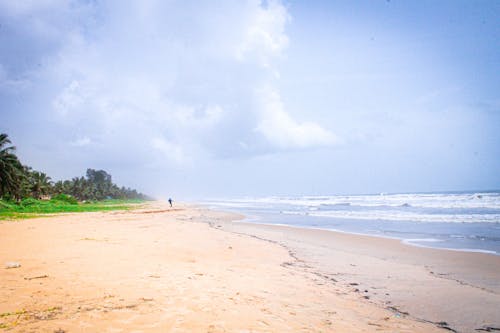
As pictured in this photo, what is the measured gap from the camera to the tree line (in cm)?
4297

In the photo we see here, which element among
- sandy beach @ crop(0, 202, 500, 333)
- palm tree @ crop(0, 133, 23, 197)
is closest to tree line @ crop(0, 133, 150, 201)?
palm tree @ crop(0, 133, 23, 197)

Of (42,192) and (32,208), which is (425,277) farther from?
(42,192)

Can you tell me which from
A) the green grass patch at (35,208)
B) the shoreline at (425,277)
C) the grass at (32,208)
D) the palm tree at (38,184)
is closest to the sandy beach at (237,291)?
the shoreline at (425,277)

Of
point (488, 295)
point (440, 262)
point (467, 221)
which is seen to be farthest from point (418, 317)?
point (467, 221)

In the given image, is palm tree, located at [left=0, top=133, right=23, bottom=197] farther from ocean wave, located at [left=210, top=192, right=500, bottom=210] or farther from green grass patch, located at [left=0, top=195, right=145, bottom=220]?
ocean wave, located at [left=210, top=192, right=500, bottom=210]

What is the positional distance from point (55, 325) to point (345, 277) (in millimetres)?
6623

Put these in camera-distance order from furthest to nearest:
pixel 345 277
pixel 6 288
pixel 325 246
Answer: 1. pixel 325 246
2. pixel 345 277
3. pixel 6 288

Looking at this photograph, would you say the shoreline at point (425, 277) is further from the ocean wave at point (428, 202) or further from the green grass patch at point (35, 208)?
the ocean wave at point (428, 202)

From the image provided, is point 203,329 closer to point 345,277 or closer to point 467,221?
point 345,277

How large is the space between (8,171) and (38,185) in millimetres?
27012

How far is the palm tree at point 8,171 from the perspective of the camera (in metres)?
42.0

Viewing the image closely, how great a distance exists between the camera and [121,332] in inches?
147

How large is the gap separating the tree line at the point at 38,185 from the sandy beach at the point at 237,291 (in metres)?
42.5

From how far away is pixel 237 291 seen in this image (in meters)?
5.80
